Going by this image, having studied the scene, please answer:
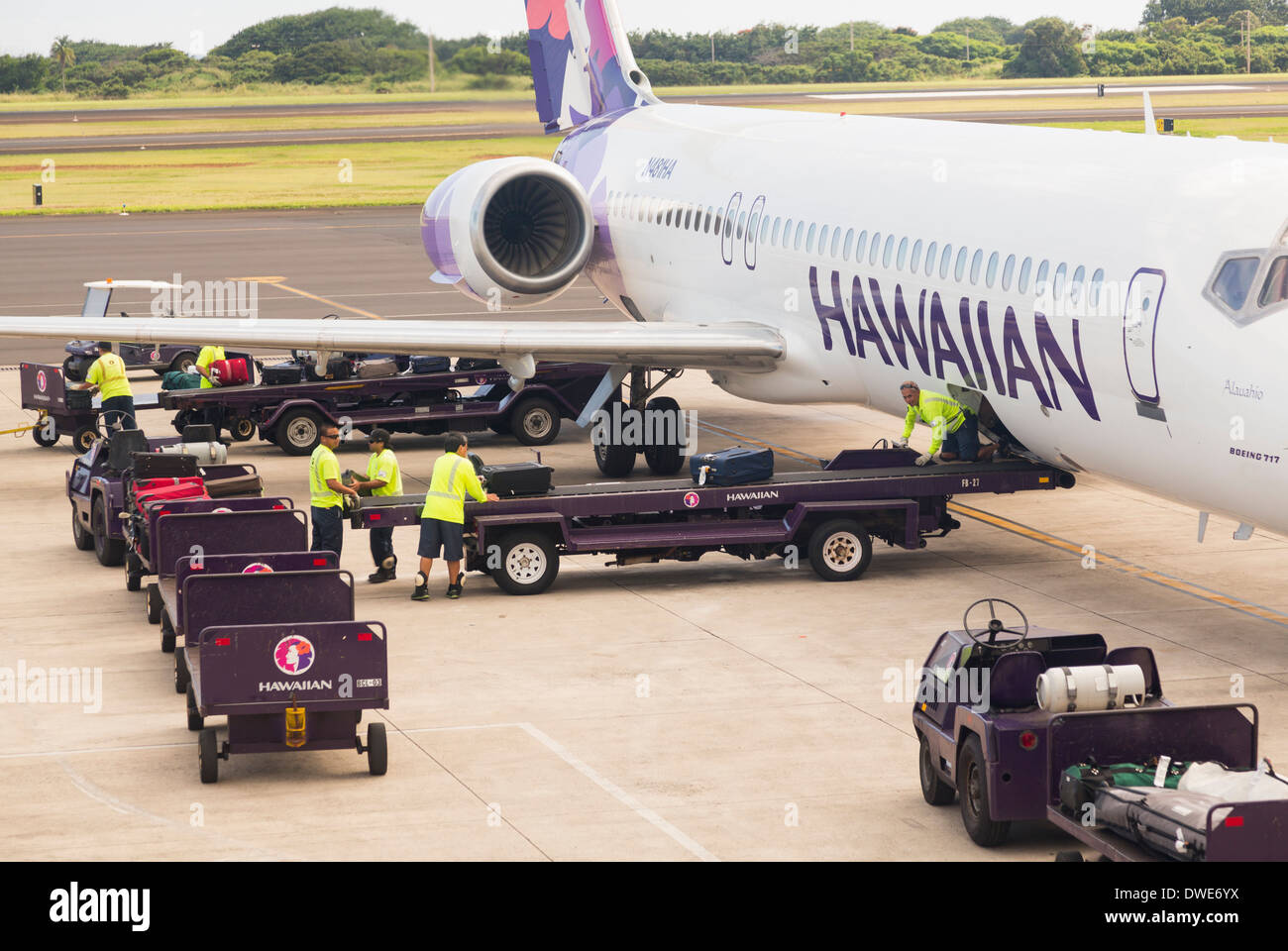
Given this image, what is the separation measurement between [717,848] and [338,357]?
19.1 metres

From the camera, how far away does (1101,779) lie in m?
12.0

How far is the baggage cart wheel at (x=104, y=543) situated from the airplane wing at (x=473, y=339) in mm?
3486

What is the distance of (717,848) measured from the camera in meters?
12.5

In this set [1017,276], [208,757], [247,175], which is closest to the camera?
[208,757]

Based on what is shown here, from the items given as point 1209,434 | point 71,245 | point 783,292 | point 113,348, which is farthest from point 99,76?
point 1209,434

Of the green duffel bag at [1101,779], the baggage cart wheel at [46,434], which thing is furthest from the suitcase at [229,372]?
the green duffel bag at [1101,779]

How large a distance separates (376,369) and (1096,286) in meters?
15.1

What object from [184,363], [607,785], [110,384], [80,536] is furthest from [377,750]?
[184,363]

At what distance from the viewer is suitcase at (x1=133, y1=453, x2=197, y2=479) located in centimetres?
2100

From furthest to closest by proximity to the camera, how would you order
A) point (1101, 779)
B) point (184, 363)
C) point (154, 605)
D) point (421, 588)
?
point (184, 363)
point (421, 588)
point (154, 605)
point (1101, 779)

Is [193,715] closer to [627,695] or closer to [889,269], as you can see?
[627,695]

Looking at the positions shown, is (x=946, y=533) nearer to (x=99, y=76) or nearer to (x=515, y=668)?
(x=515, y=668)

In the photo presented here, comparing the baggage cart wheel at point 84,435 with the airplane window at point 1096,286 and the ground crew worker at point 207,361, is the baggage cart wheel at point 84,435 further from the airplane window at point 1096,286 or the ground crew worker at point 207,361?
the airplane window at point 1096,286

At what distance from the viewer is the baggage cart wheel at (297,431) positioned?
29.2 m
